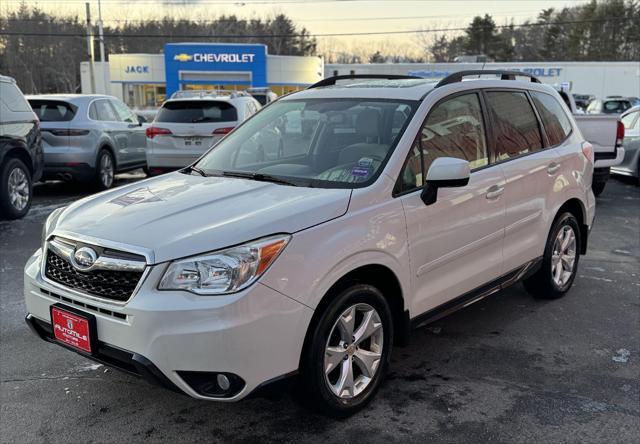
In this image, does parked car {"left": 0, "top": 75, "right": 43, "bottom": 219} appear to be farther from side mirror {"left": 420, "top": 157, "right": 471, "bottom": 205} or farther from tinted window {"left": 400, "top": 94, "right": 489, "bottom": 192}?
side mirror {"left": 420, "top": 157, "right": 471, "bottom": 205}

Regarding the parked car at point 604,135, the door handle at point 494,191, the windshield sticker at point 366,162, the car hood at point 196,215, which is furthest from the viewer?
the parked car at point 604,135

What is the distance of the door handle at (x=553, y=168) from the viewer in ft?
15.1

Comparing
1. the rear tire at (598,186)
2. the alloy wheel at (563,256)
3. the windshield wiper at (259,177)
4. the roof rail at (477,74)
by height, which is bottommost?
the rear tire at (598,186)

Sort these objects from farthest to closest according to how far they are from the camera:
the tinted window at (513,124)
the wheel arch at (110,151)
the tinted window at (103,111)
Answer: the tinted window at (103,111)
the wheel arch at (110,151)
the tinted window at (513,124)

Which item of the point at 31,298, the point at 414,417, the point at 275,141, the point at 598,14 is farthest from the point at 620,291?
the point at 598,14

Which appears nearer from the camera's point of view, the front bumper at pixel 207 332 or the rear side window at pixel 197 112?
the front bumper at pixel 207 332

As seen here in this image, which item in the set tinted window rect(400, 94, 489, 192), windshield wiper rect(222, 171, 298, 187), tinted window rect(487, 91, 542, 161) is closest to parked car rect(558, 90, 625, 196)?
tinted window rect(487, 91, 542, 161)

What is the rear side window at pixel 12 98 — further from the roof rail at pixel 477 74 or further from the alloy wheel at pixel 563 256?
the alloy wheel at pixel 563 256

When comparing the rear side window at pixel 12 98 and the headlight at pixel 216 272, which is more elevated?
the rear side window at pixel 12 98

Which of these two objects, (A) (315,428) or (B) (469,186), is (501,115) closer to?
(B) (469,186)

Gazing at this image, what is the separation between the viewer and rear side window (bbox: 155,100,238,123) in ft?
33.2

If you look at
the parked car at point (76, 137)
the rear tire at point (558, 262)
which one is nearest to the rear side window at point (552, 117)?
the rear tire at point (558, 262)

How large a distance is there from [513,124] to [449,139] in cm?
89

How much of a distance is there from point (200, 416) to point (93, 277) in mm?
994
